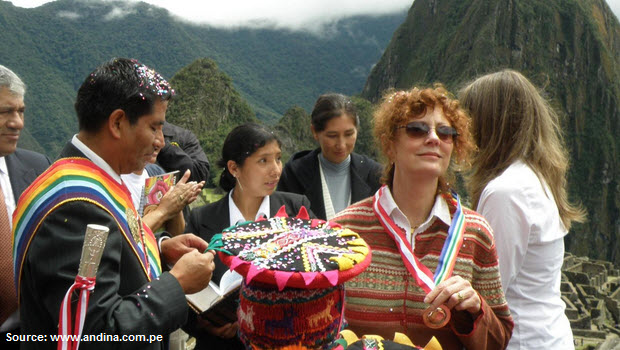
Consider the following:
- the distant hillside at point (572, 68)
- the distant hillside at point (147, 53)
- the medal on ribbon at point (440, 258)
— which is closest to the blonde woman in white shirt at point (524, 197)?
the medal on ribbon at point (440, 258)

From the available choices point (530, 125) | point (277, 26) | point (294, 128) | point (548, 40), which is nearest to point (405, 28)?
point (548, 40)

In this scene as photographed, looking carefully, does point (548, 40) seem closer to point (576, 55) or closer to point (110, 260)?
point (576, 55)

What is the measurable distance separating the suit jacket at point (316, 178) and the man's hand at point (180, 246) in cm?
156

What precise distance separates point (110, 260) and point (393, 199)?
1.15m

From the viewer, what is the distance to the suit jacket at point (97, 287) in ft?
5.67

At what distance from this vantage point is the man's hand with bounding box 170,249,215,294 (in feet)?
6.42

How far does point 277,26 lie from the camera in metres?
81.9

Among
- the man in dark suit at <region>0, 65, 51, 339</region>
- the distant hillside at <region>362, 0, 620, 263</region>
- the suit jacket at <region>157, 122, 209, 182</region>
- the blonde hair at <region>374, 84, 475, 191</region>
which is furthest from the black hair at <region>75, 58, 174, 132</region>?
the distant hillside at <region>362, 0, 620, 263</region>

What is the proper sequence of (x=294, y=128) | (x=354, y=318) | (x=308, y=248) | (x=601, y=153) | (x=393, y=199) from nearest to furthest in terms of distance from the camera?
(x=308, y=248)
(x=354, y=318)
(x=393, y=199)
(x=294, y=128)
(x=601, y=153)

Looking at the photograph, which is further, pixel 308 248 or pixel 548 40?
pixel 548 40

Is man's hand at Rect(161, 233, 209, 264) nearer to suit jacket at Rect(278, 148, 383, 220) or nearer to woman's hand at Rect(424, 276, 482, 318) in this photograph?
woman's hand at Rect(424, 276, 482, 318)

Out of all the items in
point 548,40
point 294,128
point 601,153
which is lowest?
point 601,153

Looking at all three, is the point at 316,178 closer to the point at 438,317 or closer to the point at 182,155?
the point at 182,155

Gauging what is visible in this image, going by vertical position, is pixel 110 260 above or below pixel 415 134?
below
